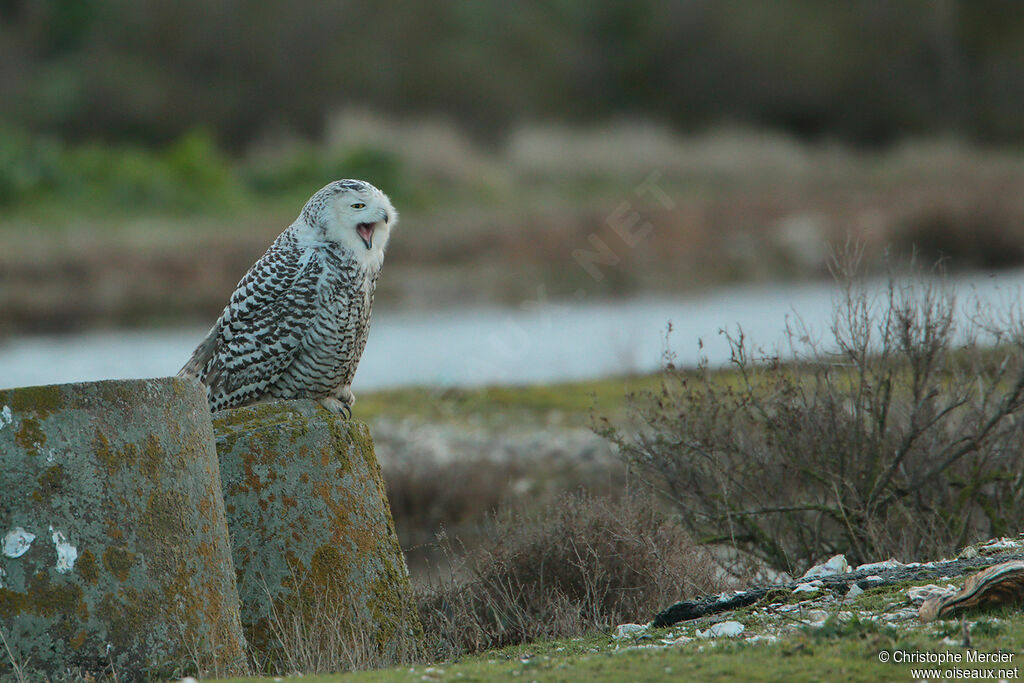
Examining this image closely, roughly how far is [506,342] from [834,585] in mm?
17089

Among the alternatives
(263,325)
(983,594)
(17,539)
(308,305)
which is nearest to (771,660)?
(983,594)

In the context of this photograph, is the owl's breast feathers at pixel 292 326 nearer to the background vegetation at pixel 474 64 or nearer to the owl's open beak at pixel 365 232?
the owl's open beak at pixel 365 232

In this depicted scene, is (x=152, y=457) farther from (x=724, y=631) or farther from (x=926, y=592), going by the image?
(x=926, y=592)

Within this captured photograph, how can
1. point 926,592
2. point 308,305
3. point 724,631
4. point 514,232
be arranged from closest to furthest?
point 724,631 → point 926,592 → point 308,305 → point 514,232

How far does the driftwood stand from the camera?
5.69 m

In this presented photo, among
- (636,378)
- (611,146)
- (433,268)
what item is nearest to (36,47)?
(433,268)

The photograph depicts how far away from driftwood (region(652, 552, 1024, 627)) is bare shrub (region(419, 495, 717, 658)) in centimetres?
82

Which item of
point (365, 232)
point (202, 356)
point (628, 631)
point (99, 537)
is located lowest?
point (628, 631)

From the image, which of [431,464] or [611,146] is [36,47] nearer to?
[611,146]

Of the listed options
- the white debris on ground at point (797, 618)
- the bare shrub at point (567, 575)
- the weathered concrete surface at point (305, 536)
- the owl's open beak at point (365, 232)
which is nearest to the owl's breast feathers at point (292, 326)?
the owl's open beak at point (365, 232)

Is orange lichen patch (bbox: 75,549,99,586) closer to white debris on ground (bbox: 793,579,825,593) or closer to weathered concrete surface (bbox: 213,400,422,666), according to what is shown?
weathered concrete surface (bbox: 213,400,422,666)

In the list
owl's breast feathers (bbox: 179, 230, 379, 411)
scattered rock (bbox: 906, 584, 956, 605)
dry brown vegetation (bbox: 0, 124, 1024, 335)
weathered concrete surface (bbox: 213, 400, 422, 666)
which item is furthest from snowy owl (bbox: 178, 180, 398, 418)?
dry brown vegetation (bbox: 0, 124, 1024, 335)

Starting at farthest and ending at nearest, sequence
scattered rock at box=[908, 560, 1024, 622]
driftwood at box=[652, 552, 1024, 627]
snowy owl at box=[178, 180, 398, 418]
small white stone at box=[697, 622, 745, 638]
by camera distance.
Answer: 1. snowy owl at box=[178, 180, 398, 418]
2. driftwood at box=[652, 552, 1024, 627]
3. small white stone at box=[697, 622, 745, 638]
4. scattered rock at box=[908, 560, 1024, 622]

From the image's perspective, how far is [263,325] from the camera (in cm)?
715
